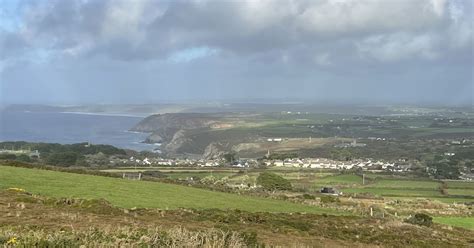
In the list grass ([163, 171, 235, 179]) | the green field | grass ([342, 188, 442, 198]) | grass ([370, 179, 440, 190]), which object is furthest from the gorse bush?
grass ([370, 179, 440, 190])

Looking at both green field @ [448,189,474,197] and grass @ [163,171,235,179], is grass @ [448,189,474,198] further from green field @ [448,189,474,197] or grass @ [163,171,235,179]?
grass @ [163,171,235,179]

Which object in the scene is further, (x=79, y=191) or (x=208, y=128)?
(x=208, y=128)

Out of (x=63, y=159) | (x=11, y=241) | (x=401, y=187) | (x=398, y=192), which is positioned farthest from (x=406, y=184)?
(x=11, y=241)

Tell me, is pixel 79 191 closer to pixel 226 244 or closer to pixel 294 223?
pixel 294 223

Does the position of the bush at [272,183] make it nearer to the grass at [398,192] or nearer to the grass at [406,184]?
the grass at [398,192]

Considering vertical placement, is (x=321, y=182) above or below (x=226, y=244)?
below

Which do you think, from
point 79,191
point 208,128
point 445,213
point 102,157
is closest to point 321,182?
point 445,213

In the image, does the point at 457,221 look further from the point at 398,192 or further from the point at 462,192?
the point at 462,192
